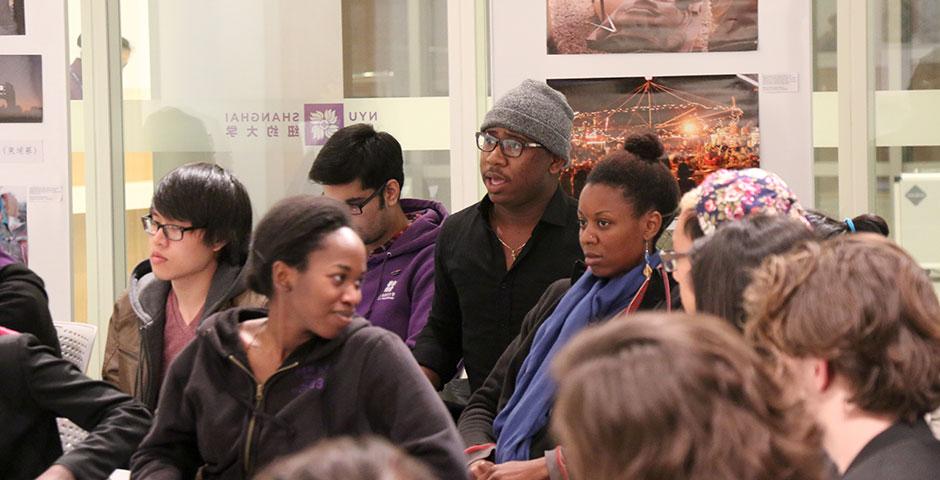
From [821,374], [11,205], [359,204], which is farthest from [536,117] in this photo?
[11,205]

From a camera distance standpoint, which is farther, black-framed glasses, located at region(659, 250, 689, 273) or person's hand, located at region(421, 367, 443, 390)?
person's hand, located at region(421, 367, 443, 390)

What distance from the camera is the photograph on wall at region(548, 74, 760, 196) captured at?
16.8 feet

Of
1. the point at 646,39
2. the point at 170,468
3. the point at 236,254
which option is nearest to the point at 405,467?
the point at 170,468

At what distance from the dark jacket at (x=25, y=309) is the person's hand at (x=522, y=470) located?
1.39 meters

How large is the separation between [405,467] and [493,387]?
243cm

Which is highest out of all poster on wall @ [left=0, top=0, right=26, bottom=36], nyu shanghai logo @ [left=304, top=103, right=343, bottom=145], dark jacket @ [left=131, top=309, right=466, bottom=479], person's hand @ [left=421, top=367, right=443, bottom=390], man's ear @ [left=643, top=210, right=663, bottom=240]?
poster on wall @ [left=0, top=0, right=26, bottom=36]

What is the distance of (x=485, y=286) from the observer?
3877 millimetres

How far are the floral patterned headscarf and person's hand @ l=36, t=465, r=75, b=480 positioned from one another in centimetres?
157

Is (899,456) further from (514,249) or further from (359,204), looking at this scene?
(359,204)

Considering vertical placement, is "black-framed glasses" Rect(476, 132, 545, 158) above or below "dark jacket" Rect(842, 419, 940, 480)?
above

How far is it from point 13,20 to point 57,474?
11.9ft

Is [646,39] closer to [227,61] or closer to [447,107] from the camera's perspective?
[447,107]

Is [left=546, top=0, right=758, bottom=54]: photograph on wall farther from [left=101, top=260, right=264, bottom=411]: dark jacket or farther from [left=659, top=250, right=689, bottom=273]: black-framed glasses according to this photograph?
[left=659, top=250, right=689, bottom=273]: black-framed glasses

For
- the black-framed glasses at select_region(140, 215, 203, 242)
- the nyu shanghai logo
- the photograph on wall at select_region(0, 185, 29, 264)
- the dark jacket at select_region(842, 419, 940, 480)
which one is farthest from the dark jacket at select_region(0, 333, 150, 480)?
the photograph on wall at select_region(0, 185, 29, 264)
